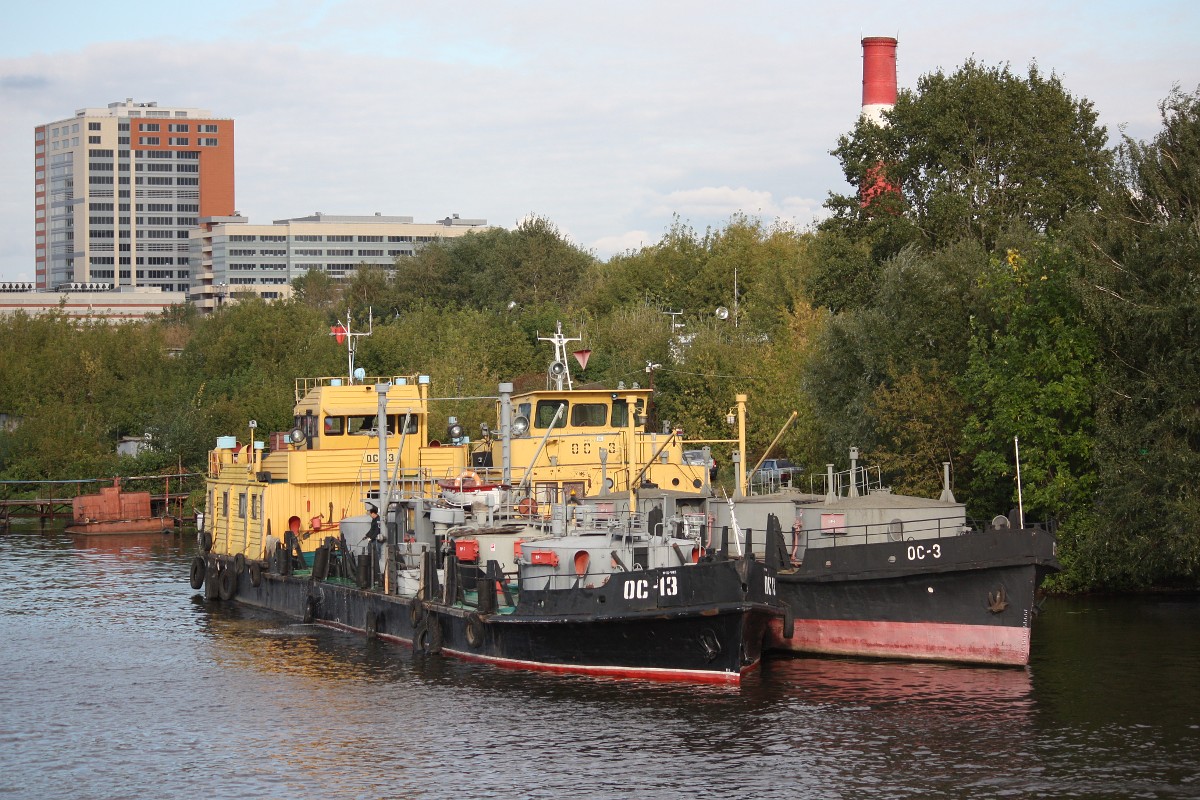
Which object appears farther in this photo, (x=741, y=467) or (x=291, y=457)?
(x=291, y=457)

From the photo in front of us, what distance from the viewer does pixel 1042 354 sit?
1427 inches

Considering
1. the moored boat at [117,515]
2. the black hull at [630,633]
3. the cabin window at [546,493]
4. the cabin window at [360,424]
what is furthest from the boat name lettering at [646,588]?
the moored boat at [117,515]

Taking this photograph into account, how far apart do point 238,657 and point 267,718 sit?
21.0 feet

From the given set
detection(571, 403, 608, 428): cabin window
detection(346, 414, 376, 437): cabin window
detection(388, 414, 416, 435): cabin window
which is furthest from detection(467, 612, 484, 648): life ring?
detection(388, 414, 416, 435): cabin window

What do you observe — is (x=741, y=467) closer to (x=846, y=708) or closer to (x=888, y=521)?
(x=888, y=521)

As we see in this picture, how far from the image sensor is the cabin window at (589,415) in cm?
3834

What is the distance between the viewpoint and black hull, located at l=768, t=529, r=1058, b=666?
2680 cm

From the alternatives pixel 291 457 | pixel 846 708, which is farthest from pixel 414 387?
pixel 846 708

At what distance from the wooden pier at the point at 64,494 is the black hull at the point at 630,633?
3910cm

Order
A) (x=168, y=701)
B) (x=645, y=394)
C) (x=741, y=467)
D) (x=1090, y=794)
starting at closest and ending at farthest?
(x=1090, y=794) < (x=168, y=701) < (x=741, y=467) < (x=645, y=394)

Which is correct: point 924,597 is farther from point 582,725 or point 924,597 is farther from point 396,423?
point 396,423

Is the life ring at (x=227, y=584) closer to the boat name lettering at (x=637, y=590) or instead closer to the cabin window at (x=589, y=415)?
the cabin window at (x=589, y=415)

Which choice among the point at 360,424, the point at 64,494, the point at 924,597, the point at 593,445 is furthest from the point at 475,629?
the point at 64,494

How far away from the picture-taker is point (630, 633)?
25828 mm
